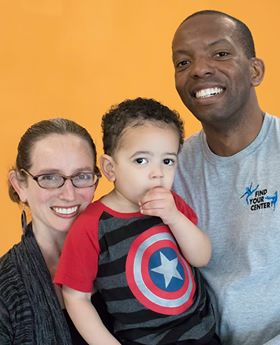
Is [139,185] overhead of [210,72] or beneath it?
beneath

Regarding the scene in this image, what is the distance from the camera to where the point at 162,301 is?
4.18 feet

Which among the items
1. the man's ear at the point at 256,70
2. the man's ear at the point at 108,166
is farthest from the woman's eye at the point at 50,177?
the man's ear at the point at 256,70

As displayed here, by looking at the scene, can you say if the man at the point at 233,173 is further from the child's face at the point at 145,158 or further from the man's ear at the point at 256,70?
the child's face at the point at 145,158

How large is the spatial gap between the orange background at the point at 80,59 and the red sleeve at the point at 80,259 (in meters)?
1.38

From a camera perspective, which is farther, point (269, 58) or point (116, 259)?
point (269, 58)

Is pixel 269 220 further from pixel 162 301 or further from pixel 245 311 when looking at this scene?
pixel 162 301

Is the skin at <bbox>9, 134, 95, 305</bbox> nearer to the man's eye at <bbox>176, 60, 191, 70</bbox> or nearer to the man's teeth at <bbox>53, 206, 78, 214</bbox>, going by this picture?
the man's teeth at <bbox>53, 206, 78, 214</bbox>

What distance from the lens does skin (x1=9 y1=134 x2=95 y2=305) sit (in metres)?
1.41

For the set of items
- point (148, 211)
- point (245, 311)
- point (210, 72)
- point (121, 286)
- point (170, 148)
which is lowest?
point (245, 311)

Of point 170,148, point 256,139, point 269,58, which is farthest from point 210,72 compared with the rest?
point 269,58

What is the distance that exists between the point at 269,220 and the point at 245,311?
0.22 metres

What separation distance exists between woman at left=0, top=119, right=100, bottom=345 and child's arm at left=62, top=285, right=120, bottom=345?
3.5 inches

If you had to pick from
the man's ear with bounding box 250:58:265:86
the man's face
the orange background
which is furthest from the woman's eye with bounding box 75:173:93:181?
the orange background

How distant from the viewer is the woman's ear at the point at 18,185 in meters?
1.48
